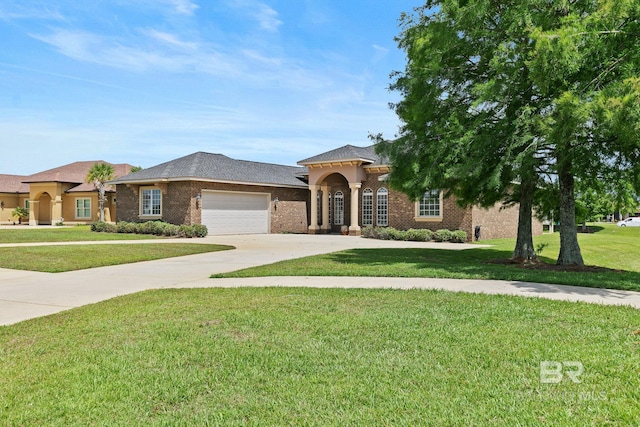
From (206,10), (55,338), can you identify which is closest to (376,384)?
(55,338)

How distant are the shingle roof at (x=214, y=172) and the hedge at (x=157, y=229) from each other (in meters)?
2.74

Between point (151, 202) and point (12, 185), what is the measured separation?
25.4 metres

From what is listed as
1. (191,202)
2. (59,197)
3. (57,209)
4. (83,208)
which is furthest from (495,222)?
(57,209)

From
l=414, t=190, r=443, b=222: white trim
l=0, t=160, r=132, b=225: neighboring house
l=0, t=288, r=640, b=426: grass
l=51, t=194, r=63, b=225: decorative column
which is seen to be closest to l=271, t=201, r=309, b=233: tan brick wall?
l=414, t=190, r=443, b=222: white trim

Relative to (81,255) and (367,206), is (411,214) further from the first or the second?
(81,255)

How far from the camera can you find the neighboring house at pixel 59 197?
39.8 meters

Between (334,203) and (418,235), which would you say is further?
(334,203)

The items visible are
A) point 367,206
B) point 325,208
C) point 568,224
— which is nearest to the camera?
point 568,224

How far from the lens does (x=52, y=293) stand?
8.73 meters

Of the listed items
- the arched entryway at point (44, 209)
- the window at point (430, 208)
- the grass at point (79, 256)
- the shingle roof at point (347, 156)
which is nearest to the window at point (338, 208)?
the shingle roof at point (347, 156)

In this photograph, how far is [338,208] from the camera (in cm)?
3209

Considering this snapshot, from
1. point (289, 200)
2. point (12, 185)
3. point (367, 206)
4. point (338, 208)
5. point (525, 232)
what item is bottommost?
point (525, 232)

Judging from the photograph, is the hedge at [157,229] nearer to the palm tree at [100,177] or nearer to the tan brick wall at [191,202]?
the tan brick wall at [191,202]

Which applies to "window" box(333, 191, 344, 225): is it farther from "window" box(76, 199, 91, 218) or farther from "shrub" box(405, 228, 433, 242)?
"window" box(76, 199, 91, 218)
